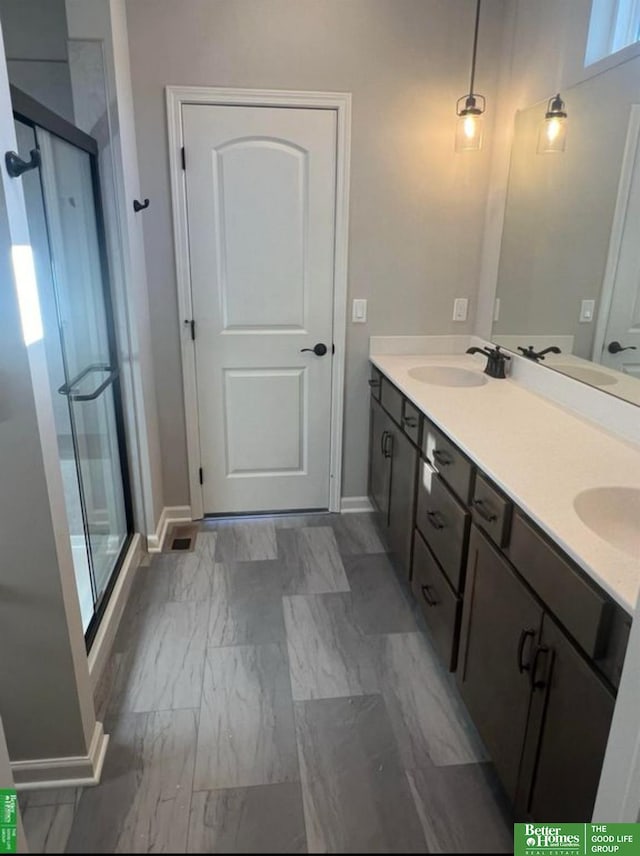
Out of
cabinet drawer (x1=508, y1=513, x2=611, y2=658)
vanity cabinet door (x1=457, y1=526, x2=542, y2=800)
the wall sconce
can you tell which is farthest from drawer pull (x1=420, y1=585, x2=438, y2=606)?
the wall sconce

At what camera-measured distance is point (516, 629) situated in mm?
1431

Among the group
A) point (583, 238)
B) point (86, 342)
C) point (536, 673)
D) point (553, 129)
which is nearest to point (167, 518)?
point (86, 342)

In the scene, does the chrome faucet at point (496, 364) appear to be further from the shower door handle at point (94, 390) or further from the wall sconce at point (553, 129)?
the shower door handle at point (94, 390)

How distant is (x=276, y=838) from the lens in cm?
62

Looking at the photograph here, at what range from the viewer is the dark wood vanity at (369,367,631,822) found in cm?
112

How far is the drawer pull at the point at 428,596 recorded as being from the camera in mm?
2086

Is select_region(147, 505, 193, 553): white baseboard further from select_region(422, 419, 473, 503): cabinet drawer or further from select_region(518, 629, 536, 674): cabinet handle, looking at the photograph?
select_region(518, 629, 536, 674): cabinet handle

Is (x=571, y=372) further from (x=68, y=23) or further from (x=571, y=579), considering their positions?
(x=68, y=23)

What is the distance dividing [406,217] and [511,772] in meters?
2.45

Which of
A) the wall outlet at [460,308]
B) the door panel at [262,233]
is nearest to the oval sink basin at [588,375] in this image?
the wall outlet at [460,308]

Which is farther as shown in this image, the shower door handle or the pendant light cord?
the pendant light cord

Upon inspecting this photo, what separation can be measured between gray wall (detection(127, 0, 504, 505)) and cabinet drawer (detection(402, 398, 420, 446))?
28.6 inches

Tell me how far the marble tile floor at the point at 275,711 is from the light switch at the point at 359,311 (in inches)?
49.5

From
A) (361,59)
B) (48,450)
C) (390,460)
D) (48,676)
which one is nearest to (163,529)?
(390,460)
